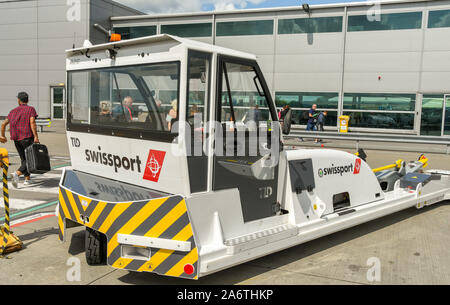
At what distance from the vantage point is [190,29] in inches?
926

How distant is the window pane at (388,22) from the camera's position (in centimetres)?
1934

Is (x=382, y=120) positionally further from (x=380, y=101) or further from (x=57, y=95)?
(x=57, y=95)

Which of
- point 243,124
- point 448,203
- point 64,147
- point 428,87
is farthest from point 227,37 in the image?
point 243,124

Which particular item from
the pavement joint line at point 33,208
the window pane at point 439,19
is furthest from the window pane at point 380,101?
the pavement joint line at point 33,208

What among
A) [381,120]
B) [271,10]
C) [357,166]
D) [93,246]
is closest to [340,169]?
[357,166]

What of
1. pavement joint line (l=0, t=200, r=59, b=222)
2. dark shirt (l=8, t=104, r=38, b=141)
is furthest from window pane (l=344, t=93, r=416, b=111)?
pavement joint line (l=0, t=200, r=59, b=222)

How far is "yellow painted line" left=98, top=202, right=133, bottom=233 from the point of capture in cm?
362

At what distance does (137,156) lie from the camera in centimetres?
380

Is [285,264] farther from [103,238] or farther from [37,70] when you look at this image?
[37,70]

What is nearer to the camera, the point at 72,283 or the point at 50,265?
the point at 72,283

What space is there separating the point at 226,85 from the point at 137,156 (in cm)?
107

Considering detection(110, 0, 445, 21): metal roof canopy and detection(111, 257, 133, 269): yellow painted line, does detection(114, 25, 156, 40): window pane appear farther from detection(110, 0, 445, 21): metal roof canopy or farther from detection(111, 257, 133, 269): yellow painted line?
detection(111, 257, 133, 269): yellow painted line

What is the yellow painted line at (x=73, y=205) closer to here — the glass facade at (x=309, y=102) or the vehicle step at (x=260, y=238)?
the vehicle step at (x=260, y=238)

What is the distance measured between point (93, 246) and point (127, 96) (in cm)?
155
